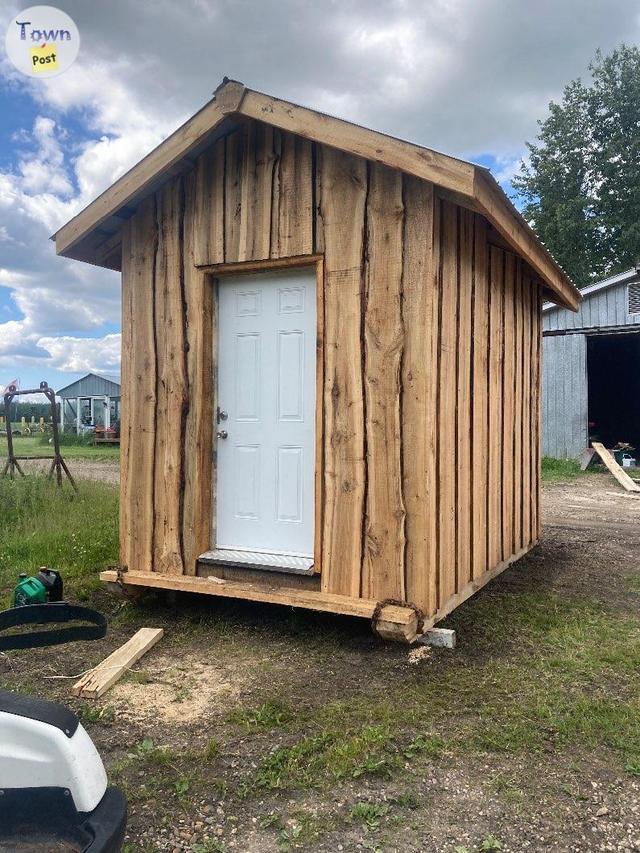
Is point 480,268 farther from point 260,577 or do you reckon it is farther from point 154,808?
point 154,808

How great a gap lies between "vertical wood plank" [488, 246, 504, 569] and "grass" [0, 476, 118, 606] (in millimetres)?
3265

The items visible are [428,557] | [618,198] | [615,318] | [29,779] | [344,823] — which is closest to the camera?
[29,779]

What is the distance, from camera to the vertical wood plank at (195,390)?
4742 millimetres

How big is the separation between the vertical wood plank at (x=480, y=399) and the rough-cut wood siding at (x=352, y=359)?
0.9 inches

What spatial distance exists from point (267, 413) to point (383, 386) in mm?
975

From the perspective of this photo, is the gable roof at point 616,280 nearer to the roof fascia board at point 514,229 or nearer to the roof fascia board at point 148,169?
the roof fascia board at point 514,229

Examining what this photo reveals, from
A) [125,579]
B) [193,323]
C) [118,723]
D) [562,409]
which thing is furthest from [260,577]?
[562,409]

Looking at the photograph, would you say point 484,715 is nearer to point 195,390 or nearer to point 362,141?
point 195,390

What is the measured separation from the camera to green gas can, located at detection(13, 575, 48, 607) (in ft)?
14.6

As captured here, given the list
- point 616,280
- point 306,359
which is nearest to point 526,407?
point 306,359

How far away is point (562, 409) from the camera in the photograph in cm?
1486

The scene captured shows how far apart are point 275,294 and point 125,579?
2.29 m

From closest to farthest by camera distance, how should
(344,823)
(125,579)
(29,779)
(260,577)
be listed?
(29,779) < (344,823) < (260,577) < (125,579)

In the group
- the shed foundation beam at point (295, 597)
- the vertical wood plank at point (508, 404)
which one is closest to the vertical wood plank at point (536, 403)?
the vertical wood plank at point (508, 404)
